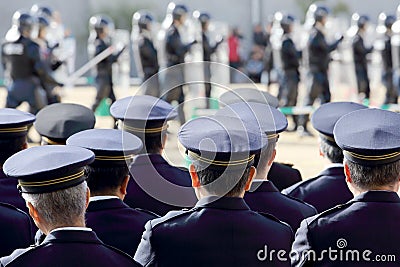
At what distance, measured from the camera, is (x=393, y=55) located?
40.4ft

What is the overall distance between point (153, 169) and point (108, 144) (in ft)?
1.64

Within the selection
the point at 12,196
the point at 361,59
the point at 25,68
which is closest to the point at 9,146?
the point at 12,196

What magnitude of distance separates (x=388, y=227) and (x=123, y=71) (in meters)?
13.9

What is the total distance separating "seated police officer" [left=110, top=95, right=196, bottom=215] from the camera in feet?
11.4

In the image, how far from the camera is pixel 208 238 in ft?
8.34

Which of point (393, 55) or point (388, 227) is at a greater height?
point (388, 227)

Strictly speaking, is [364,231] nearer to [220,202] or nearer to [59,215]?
[220,202]

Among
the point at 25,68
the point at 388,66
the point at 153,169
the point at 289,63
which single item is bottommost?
the point at 388,66

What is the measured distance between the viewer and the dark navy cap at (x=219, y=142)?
2572mm

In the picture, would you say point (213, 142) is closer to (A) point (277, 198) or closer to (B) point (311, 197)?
(A) point (277, 198)

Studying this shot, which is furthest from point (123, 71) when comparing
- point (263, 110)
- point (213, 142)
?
point (213, 142)

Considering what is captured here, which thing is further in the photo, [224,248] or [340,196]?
[340,196]

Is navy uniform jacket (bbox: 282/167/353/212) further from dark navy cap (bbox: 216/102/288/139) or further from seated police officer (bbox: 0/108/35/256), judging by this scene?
seated police officer (bbox: 0/108/35/256)

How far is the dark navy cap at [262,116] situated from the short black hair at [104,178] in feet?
1.73
